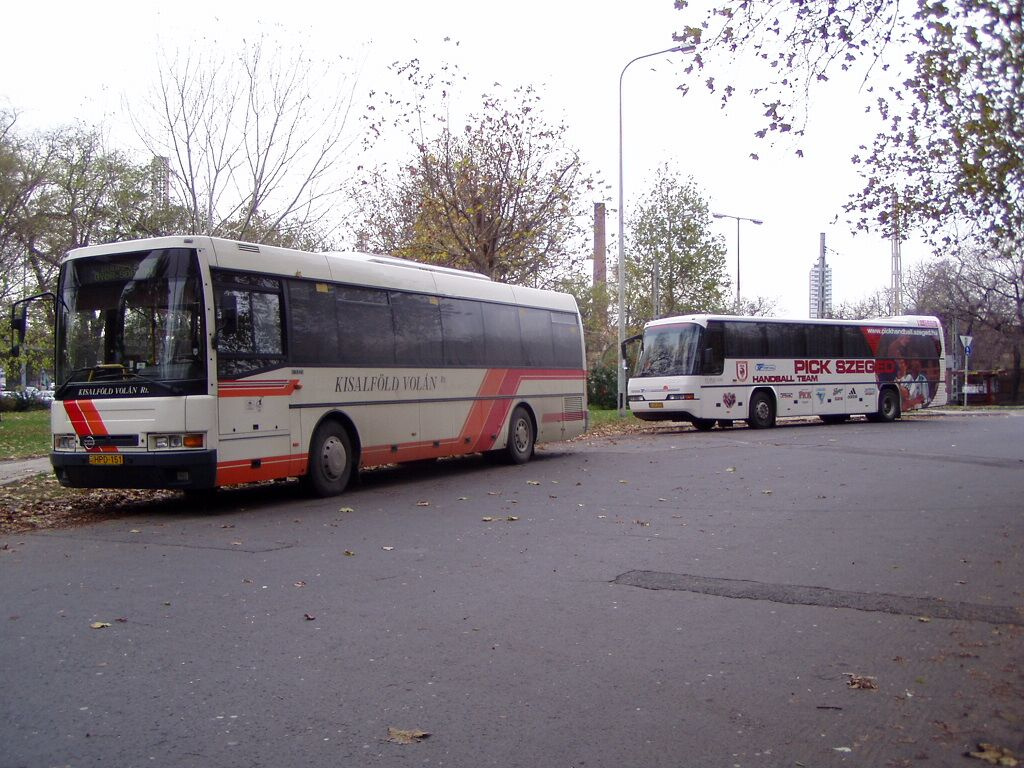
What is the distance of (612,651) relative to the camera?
6.16m

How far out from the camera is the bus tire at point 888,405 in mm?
33388

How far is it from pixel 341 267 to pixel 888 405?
24295 mm

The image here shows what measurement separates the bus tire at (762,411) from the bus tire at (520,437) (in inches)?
449

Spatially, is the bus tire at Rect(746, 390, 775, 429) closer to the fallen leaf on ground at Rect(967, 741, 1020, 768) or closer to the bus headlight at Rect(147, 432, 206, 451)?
the bus headlight at Rect(147, 432, 206, 451)

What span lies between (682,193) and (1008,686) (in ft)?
148

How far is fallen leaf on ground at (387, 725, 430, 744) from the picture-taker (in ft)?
15.3

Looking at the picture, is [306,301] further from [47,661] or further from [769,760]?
[769,760]

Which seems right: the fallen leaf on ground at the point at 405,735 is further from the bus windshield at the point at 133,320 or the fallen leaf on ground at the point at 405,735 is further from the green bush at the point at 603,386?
the green bush at the point at 603,386

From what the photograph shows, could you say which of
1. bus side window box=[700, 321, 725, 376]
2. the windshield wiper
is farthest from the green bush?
the windshield wiper

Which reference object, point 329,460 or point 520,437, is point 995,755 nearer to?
point 329,460

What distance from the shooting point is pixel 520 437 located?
62.9 feet

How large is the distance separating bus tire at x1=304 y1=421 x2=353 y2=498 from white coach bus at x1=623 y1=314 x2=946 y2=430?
48.8 ft

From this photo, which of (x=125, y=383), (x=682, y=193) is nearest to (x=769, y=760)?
(x=125, y=383)

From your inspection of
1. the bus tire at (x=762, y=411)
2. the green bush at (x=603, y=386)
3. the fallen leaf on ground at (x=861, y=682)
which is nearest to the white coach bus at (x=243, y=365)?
the fallen leaf on ground at (x=861, y=682)
